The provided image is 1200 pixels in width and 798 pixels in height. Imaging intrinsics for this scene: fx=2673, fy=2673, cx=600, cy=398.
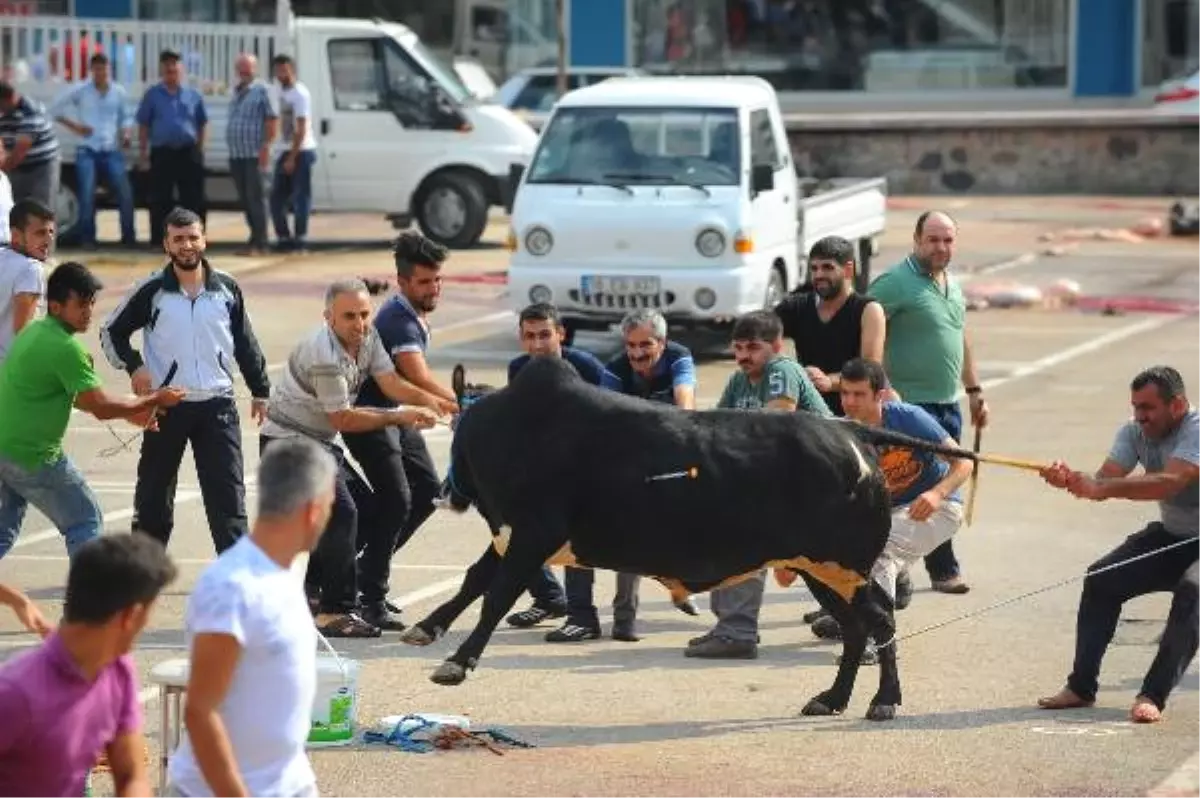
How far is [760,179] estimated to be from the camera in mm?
20156

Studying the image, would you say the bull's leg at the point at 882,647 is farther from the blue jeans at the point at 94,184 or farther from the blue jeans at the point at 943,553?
the blue jeans at the point at 94,184

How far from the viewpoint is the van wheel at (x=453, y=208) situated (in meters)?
27.2

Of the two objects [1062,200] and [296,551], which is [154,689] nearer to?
[296,551]

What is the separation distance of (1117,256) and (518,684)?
60.6 feet

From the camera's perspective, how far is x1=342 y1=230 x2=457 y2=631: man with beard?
11.7 metres

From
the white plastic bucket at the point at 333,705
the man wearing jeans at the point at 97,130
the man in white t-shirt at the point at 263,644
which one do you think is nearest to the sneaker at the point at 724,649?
the white plastic bucket at the point at 333,705

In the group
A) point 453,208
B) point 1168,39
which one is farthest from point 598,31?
point 453,208

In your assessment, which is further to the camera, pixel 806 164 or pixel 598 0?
pixel 598 0

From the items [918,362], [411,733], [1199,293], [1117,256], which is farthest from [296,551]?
[1117,256]

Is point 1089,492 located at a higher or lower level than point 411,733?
higher

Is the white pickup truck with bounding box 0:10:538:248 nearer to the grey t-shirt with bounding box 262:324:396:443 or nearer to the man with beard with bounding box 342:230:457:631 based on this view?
the man with beard with bounding box 342:230:457:631

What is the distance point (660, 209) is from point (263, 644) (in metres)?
14.0

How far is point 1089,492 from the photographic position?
1053 centimetres

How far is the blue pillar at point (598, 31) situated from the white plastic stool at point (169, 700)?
3306 cm
